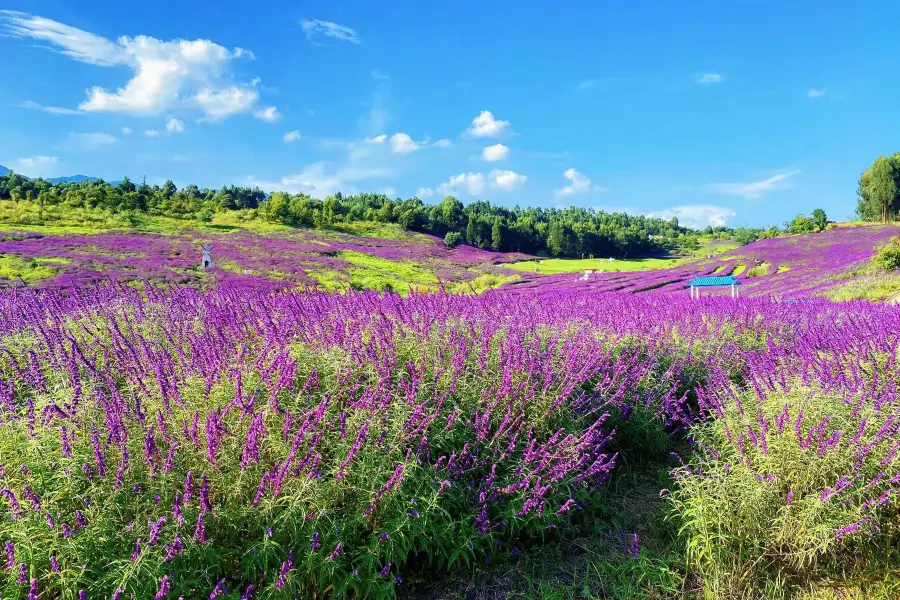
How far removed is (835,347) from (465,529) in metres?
4.78

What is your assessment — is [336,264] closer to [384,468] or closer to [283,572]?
[384,468]

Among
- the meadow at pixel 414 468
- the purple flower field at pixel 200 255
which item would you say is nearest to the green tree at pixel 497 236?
the purple flower field at pixel 200 255

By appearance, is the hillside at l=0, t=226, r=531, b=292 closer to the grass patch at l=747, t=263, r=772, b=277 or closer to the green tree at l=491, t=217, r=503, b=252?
the grass patch at l=747, t=263, r=772, b=277

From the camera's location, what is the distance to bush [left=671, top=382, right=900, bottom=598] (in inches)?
A: 117

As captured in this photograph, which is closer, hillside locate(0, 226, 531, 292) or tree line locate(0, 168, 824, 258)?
hillside locate(0, 226, 531, 292)

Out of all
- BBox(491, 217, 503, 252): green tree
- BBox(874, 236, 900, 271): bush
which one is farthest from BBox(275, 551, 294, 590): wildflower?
BBox(491, 217, 503, 252): green tree

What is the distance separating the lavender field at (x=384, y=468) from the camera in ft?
8.12

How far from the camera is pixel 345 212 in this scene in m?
63.8

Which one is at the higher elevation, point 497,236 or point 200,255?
point 497,236

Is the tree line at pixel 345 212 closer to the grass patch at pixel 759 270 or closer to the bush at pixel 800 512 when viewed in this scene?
the grass patch at pixel 759 270

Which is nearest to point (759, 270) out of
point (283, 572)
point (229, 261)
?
point (229, 261)

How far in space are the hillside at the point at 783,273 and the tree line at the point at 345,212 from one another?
26.5 m

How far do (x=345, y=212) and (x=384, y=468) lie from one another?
63.4 meters

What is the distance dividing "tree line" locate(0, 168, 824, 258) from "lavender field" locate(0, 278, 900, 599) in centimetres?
4237
